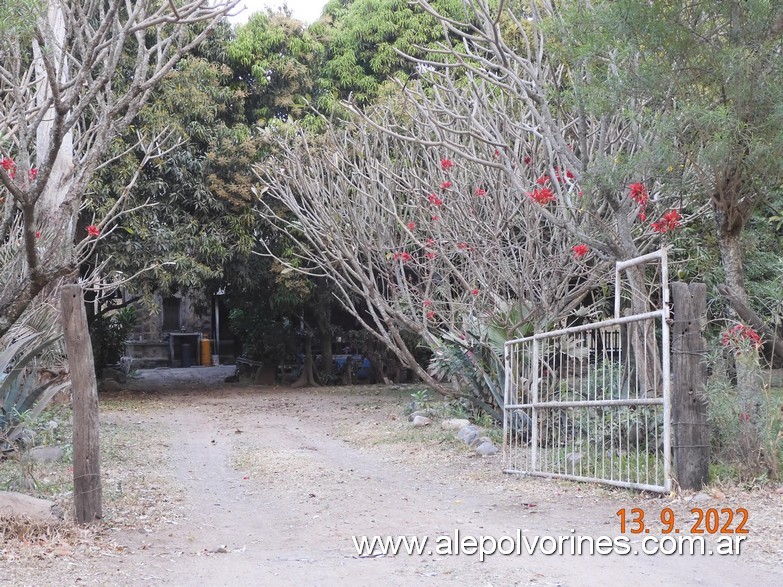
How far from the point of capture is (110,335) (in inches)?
835

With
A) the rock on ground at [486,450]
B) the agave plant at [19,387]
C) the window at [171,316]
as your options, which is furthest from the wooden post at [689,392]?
the window at [171,316]

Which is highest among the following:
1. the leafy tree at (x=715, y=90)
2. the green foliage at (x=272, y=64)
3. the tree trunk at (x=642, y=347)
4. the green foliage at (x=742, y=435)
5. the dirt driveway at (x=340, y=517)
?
the green foliage at (x=272, y=64)

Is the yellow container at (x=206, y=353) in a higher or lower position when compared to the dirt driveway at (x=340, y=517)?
higher

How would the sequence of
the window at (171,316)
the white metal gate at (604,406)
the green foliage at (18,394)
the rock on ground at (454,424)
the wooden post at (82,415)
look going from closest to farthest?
the wooden post at (82,415), the white metal gate at (604,406), the green foliage at (18,394), the rock on ground at (454,424), the window at (171,316)

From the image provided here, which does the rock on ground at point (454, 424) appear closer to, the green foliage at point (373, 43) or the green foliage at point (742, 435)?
the green foliage at point (742, 435)

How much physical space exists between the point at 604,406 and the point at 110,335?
16924mm

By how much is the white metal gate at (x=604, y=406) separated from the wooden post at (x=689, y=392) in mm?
85

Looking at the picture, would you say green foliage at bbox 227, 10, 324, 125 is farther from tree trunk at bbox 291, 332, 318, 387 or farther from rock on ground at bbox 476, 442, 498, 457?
rock on ground at bbox 476, 442, 498, 457

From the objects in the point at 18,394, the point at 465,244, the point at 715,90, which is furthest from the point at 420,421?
the point at 715,90

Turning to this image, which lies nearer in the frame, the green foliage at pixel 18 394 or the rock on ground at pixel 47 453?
the green foliage at pixel 18 394

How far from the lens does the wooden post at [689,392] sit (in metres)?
5.93

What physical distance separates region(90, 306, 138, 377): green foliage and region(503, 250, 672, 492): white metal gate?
45.0ft

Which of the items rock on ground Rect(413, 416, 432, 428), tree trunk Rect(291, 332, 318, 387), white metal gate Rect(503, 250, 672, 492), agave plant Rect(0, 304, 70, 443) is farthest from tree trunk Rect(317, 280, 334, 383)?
white metal gate Rect(503, 250, 672, 492)

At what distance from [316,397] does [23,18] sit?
1275 cm
